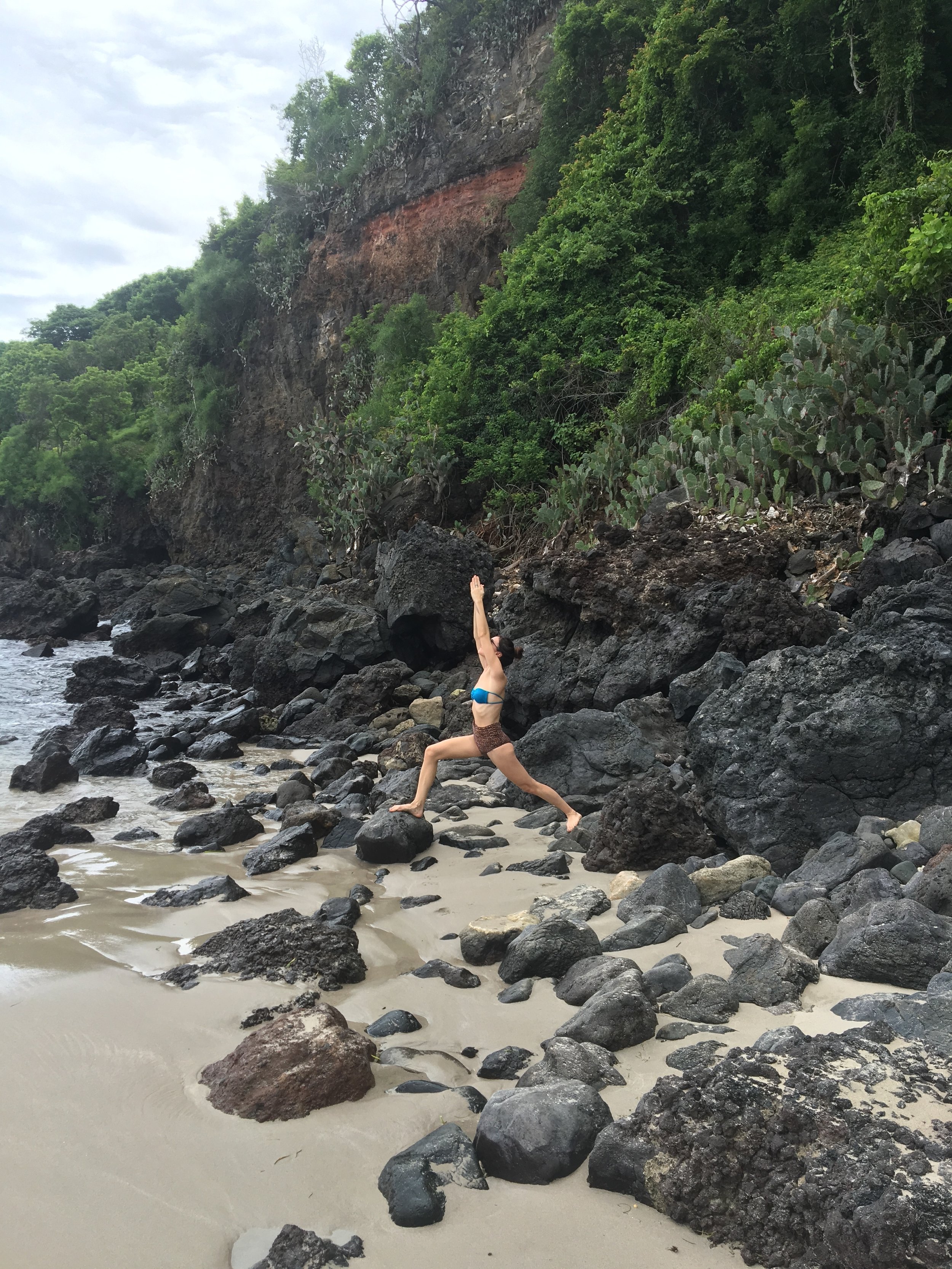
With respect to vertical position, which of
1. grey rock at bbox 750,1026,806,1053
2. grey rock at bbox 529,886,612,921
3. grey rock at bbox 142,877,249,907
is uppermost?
grey rock at bbox 750,1026,806,1053

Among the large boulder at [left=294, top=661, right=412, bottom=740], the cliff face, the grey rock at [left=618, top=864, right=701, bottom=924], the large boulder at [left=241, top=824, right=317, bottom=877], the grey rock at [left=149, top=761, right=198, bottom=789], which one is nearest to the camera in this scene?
the grey rock at [left=618, top=864, right=701, bottom=924]

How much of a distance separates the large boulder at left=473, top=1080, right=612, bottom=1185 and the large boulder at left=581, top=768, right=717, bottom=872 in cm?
239

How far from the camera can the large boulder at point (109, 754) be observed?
923 centimetres

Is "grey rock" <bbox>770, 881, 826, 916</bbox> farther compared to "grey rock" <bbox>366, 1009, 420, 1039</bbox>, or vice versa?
"grey rock" <bbox>770, 881, 826, 916</bbox>

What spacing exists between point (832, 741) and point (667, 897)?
1.37 meters

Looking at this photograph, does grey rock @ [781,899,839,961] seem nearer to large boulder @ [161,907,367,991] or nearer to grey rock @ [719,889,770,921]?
Result: grey rock @ [719,889,770,921]

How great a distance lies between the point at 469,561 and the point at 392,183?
2543cm

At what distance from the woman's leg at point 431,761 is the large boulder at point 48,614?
71.6 ft

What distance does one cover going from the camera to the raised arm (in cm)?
652

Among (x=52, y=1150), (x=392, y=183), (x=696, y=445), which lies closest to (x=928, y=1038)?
(x=52, y=1150)

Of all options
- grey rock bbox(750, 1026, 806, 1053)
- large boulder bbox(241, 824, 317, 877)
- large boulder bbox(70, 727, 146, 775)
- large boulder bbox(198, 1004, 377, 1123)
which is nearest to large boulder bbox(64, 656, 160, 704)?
large boulder bbox(70, 727, 146, 775)

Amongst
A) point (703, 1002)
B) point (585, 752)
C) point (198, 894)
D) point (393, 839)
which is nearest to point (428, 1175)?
point (703, 1002)

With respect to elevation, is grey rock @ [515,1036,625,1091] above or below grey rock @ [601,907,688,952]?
above

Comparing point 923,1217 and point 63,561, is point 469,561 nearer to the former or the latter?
point 923,1217
